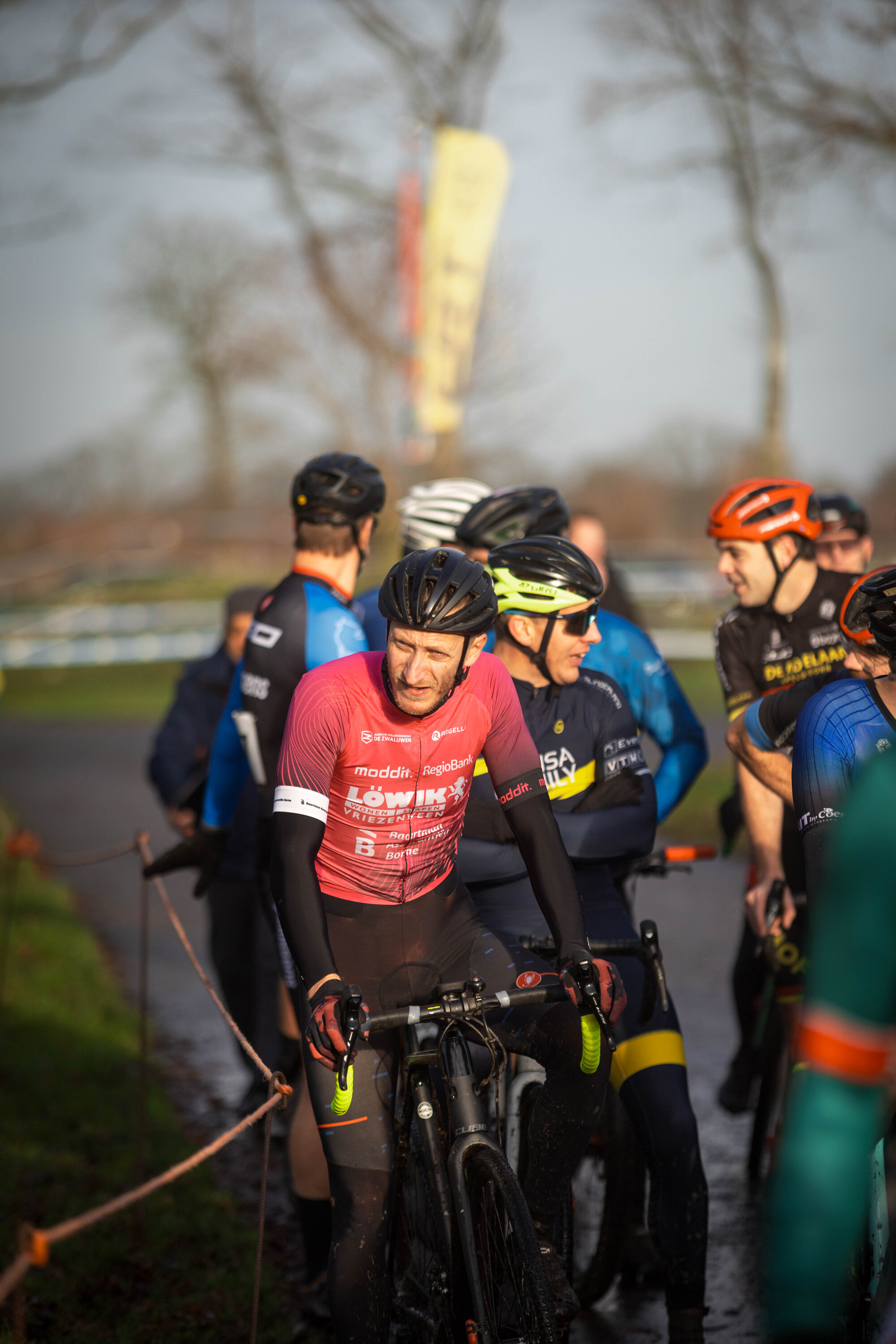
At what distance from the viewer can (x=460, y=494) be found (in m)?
5.45

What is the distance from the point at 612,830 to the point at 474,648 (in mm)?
966

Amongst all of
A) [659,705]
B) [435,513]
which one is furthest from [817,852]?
[435,513]

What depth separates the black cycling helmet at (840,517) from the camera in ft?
19.4

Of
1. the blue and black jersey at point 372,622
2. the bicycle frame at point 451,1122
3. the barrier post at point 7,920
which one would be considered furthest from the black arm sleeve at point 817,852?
the barrier post at point 7,920

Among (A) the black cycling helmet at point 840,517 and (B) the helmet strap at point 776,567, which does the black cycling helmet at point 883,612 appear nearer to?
(B) the helmet strap at point 776,567

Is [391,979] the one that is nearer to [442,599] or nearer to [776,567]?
[442,599]

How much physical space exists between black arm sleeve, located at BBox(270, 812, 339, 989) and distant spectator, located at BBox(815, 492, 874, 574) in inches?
145

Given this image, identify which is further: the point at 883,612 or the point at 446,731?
the point at 446,731

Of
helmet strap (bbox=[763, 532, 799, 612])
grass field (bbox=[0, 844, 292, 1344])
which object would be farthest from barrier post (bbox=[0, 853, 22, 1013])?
helmet strap (bbox=[763, 532, 799, 612])

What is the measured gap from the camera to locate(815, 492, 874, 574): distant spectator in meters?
5.91

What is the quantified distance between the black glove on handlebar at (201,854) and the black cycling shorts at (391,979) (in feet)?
4.71

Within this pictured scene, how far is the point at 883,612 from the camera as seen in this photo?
9.55 ft

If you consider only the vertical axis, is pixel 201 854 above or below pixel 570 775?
below

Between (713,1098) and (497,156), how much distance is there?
10.3 metres
